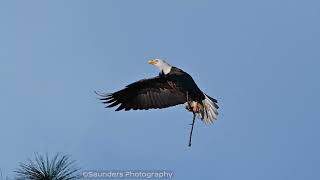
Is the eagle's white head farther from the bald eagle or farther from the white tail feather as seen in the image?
the white tail feather

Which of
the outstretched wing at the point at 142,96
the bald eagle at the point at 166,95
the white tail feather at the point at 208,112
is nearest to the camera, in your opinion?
the bald eagle at the point at 166,95

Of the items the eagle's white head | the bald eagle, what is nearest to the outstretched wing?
the bald eagle

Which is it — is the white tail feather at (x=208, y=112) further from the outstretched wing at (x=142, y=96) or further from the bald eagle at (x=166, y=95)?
the outstretched wing at (x=142, y=96)

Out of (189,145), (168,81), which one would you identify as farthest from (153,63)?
(189,145)

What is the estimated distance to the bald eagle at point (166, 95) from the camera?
18.6m

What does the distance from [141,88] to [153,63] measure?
1.31 metres

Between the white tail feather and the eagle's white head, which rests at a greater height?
the eagle's white head

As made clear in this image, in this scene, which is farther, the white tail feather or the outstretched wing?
the outstretched wing

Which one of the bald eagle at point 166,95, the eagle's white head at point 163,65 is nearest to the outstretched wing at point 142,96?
the bald eagle at point 166,95

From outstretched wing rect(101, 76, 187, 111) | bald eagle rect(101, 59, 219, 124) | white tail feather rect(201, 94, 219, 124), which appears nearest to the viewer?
bald eagle rect(101, 59, 219, 124)

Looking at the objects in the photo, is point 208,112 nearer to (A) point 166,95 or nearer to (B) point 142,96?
(A) point 166,95

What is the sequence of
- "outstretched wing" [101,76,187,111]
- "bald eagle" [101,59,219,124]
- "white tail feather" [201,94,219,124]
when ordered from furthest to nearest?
"outstretched wing" [101,76,187,111]
"white tail feather" [201,94,219,124]
"bald eagle" [101,59,219,124]

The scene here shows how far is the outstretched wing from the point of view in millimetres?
20062

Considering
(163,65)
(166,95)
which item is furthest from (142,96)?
(163,65)
